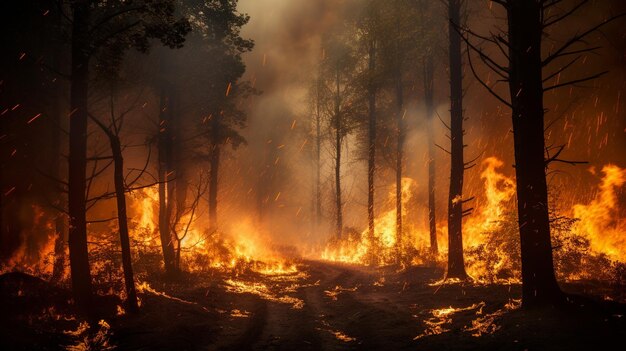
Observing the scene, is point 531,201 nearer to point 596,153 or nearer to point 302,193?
point 596,153

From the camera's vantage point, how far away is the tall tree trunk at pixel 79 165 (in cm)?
877

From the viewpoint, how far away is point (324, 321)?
9.34 m

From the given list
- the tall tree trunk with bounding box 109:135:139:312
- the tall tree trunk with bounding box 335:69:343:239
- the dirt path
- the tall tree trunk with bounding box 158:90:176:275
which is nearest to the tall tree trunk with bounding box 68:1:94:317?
the tall tree trunk with bounding box 109:135:139:312

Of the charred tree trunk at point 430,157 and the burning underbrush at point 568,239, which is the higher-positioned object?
the charred tree trunk at point 430,157

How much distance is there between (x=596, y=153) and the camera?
17.3 m

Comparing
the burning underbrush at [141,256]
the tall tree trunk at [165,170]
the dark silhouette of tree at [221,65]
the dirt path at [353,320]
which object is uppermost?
the dark silhouette of tree at [221,65]

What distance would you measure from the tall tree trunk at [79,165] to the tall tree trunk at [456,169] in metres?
10.3

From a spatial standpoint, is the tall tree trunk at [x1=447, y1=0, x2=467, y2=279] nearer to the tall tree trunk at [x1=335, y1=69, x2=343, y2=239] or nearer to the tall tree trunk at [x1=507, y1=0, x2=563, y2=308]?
the tall tree trunk at [x1=507, y1=0, x2=563, y2=308]

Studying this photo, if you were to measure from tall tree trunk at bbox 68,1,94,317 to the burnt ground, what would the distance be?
49cm

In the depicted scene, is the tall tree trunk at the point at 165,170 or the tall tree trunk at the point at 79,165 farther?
the tall tree trunk at the point at 165,170

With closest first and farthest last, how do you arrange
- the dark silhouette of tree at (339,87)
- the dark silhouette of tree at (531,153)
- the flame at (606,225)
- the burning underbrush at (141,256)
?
the dark silhouette of tree at (531,153) → the burning underbrush at (141,256) → the flame at (606,225) → the dark silhouette of tree at (339,87)

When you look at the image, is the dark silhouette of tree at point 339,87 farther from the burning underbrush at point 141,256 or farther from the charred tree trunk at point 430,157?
the burning underbrush at point 141,256

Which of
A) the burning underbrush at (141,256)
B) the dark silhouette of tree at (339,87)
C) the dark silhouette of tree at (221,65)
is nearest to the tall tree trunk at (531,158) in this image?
the burning underbrush at (141,256)

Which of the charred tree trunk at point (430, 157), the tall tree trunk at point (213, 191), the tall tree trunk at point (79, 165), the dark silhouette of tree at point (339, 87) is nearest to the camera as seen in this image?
the tall tree trunk at point (79, 165)
